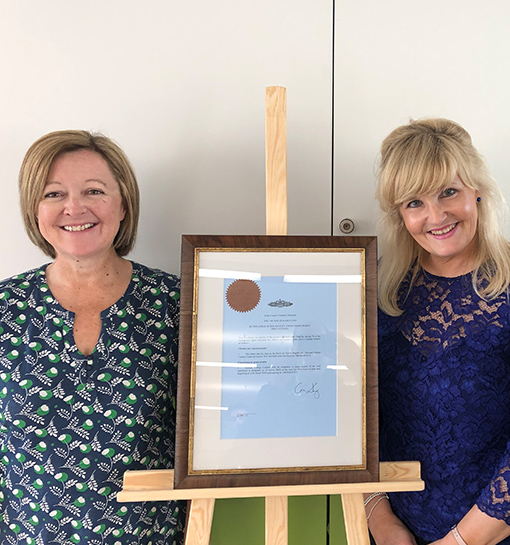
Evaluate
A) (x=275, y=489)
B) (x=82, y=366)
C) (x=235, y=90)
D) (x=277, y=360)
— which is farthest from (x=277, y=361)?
(x=235, y=90)

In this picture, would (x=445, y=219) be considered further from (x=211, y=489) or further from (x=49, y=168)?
(x=49, y=168)

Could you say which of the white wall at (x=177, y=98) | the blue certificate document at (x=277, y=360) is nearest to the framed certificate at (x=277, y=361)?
the blue certificate document at (x=277, y=360)

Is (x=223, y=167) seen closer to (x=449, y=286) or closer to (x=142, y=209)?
(x=142, y=209)

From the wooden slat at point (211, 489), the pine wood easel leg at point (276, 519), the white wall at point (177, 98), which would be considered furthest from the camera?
the white wall at point (177, 98)

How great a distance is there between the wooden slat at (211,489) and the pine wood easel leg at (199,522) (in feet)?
0.22

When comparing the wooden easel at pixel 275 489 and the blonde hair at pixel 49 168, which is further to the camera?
the blonde hair at pixel 49 168

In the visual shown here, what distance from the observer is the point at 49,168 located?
1.27 m

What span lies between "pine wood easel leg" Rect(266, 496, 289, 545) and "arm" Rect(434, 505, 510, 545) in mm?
412

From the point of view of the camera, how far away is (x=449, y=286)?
1.29m

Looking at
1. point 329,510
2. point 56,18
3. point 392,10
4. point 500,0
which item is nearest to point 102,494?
point 329,510

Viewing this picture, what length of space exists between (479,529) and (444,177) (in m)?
0.85

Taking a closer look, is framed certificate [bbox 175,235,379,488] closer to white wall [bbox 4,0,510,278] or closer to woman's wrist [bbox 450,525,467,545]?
woman's wrist [bbox 450,525,467,545]

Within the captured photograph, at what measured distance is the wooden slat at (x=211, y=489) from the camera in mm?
1055
